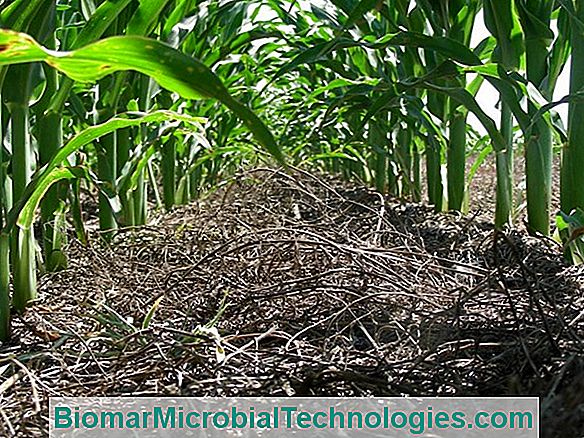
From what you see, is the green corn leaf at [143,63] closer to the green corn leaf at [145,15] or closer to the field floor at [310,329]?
the field floor at [310,329]

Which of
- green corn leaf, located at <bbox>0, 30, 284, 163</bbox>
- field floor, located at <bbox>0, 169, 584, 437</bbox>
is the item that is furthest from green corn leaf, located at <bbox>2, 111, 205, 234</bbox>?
green corn leaf, located at <bbox>0, 30, 284, 163</bbox>

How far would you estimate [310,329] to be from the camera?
32.9 inches

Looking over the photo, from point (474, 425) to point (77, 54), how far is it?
43 cm

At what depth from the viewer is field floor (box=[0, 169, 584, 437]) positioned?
2.07 feet

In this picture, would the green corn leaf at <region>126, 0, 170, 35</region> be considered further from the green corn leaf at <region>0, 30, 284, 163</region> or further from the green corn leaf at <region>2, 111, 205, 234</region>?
the green corn leaf at <region>0, 30, 284, 163</region>

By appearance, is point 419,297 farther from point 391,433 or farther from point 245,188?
point 245,188

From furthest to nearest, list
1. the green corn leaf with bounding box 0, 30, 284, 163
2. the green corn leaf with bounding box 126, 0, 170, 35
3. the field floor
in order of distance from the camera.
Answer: the green corn leaf with bounding box 126, 0, 170, 35 → the field floor → the green corn leaf with bounding box 0, 30, 284, 163

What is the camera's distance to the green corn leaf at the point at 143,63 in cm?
50

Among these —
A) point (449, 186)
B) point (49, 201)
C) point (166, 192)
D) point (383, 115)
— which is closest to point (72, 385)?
point (49, 201)

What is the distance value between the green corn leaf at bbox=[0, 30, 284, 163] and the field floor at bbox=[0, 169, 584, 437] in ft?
0.81

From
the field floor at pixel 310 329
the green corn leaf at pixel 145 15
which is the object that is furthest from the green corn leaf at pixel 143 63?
the green corn leaf at pixel 145 15

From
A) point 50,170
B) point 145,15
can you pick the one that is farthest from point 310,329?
point 145,15

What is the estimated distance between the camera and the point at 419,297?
853mm

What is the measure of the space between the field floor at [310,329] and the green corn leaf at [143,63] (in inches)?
9.7
